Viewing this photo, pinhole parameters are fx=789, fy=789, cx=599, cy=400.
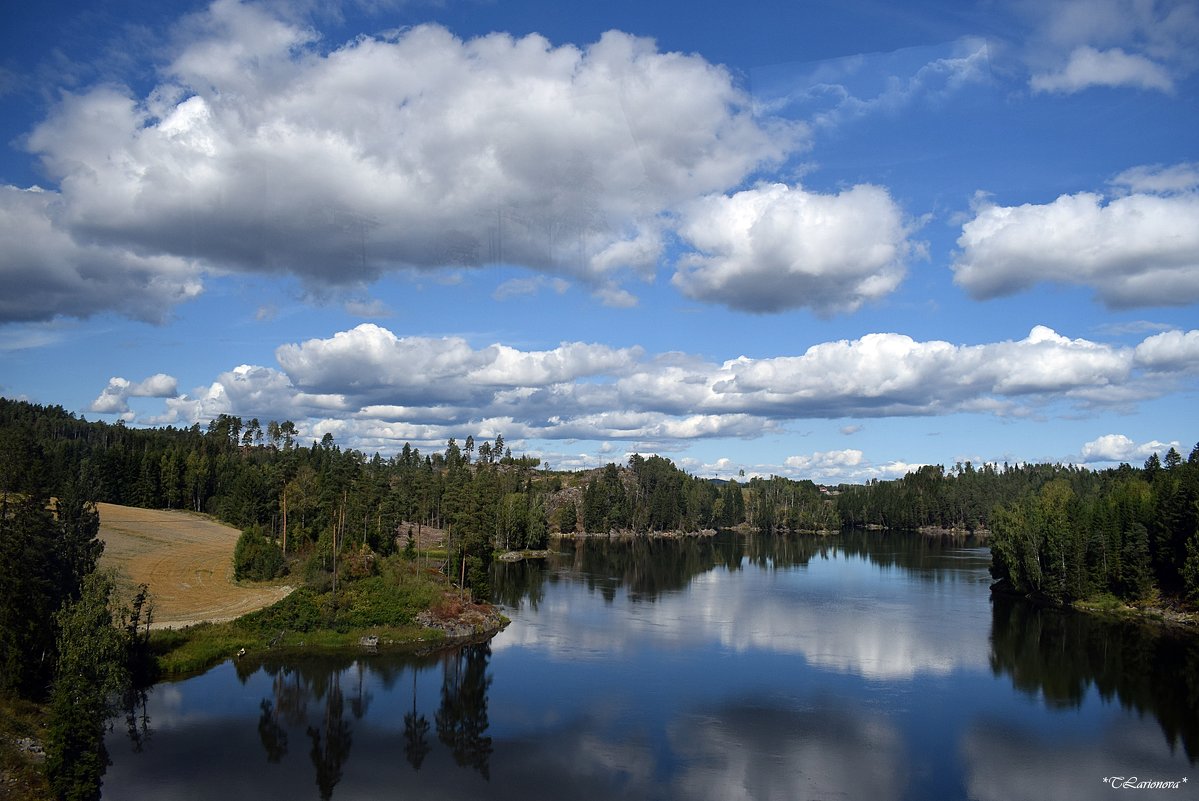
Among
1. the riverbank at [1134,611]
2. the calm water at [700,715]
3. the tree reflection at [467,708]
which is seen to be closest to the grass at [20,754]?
the calm water at [700,715]

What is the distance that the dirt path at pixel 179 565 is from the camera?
7168cm

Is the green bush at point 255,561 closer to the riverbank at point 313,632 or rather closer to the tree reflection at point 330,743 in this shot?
the riverbank at point 313,632

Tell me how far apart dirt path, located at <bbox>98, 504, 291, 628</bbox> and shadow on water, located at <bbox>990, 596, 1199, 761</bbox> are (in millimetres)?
66204

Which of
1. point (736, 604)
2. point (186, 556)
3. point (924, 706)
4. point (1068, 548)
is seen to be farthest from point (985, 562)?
point (186, 556)

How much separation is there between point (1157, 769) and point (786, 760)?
19654 millimetres

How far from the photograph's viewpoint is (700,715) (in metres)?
48.4

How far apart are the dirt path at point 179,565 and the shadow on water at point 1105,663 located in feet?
217

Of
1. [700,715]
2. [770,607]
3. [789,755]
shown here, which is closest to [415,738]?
[700,715]

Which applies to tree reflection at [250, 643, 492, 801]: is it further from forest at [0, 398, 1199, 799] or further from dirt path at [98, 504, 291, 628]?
dirt path at [98, 504, 291, 628]

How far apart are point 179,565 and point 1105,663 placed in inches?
3680

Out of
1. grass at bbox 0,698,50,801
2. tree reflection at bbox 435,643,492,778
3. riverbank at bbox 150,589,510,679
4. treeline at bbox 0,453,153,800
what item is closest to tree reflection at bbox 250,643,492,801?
tree reflection at bbox 435,643,492,778

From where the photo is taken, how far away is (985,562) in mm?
142125

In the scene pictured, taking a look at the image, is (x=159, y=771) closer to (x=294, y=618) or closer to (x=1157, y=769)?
(x=294, y=618)

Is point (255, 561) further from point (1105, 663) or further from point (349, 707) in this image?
point (1105, 663)
